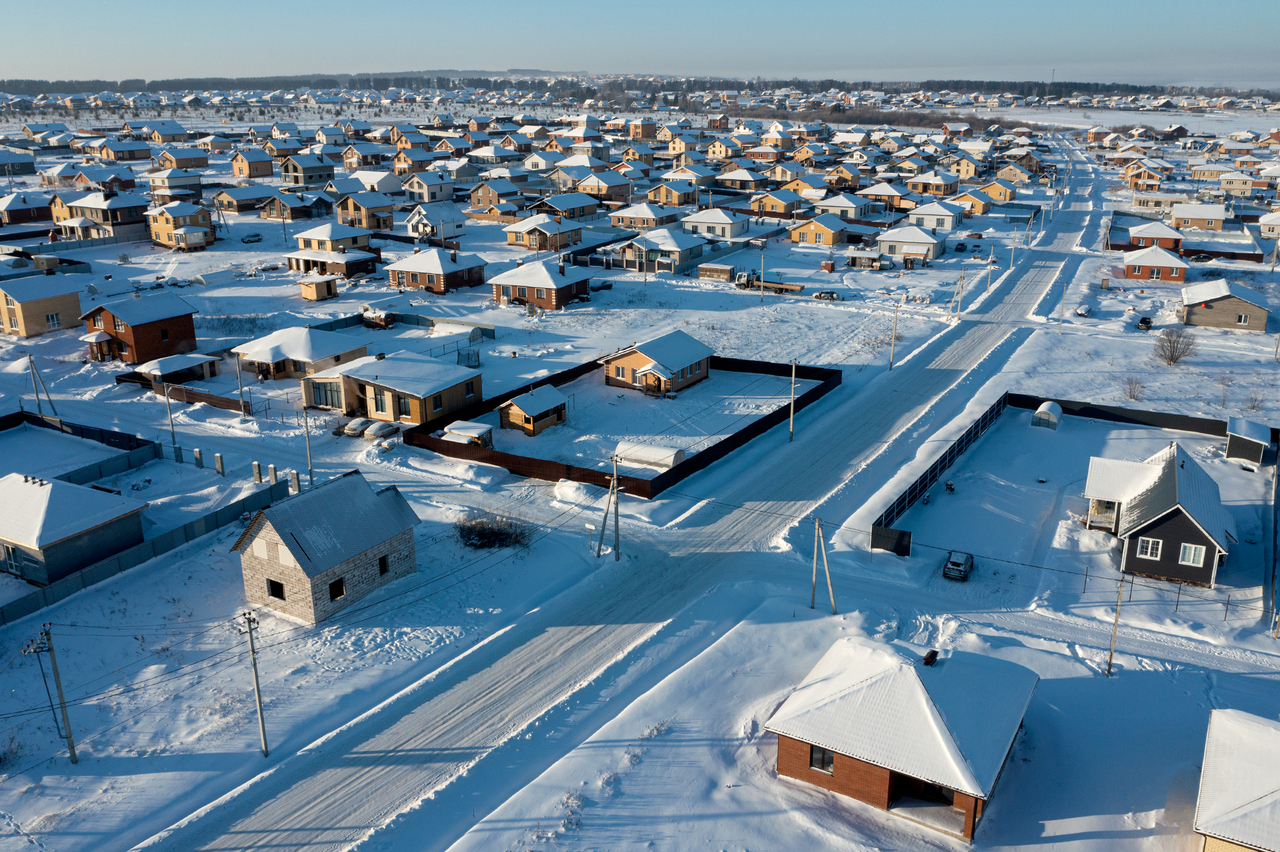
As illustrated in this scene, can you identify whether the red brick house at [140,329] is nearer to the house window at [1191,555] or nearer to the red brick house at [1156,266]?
the house window at [1191,555]

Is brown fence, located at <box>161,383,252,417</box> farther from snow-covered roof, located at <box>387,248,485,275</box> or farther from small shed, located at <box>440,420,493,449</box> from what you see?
snow-covered roof, located at <box>387,248,485,275</box>

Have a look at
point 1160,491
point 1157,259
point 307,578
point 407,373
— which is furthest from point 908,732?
point 1157,259

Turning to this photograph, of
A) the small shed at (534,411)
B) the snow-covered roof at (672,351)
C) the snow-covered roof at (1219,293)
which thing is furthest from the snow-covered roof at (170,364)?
the snow-covered roof at (1219,293)

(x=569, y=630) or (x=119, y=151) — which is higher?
(x=119, y=151)

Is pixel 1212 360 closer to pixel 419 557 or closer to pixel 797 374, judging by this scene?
pixel 797 374

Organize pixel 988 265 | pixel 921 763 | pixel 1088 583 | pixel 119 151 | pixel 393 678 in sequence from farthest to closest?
pixel 119 151, pixel 988 265, pixel 1088 583, pixel 393 678, pixel 921 763

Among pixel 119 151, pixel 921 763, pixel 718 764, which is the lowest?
pixel 718 764

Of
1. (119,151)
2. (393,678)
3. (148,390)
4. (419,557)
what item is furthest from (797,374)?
(119,151)
